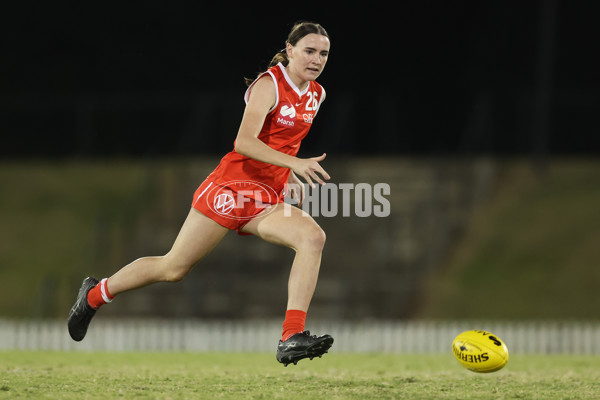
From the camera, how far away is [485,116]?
19.6 metres

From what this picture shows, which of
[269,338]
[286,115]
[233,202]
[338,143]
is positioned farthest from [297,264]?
[338,143]

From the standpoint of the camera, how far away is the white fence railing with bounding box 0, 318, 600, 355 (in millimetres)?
13398

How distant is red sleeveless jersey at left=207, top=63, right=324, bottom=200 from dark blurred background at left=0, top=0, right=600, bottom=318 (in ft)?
32.8

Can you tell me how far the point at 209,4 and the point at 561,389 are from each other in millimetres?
18081

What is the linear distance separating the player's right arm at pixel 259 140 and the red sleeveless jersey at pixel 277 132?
2.8 inches

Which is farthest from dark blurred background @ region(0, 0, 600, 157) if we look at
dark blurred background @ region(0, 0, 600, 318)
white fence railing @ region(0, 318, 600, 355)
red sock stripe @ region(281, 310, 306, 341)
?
red sock stripe @ region(281, 310, 306, 341)

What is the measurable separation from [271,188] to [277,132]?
37 cm

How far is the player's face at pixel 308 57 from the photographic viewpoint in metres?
5.96

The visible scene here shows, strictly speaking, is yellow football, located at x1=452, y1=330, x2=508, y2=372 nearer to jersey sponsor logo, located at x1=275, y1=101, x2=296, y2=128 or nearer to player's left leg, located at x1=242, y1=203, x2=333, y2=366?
player's left leg, located at x1=242, y1=203, x2=333, y2=366

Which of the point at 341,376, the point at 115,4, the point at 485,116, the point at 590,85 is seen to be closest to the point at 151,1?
the point at 115,4

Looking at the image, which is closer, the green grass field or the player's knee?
the green grass field

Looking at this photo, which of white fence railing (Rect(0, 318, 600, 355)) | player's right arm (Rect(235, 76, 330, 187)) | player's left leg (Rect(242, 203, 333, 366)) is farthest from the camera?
white fence railing (Rect(0, 318, 600, 355))

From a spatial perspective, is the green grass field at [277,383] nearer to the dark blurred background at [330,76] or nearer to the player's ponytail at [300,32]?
the player's ponytail at [300,32]

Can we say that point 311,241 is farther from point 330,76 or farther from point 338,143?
point 330,76
